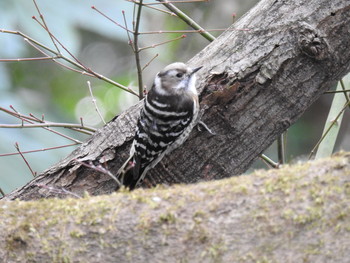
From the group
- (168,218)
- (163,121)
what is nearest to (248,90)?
(163,121)

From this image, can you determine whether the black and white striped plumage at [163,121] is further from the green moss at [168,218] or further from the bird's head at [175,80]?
the green moss at [168,218]

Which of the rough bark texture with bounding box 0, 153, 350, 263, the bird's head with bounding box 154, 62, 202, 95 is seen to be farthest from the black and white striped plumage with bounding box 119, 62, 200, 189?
the rough bark texture with bounding box 0, 153, 350, 263

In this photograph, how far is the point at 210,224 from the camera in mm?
1560

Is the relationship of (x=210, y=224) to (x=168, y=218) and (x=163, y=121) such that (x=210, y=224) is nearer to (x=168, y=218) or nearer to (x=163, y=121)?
(x=168, y=218)

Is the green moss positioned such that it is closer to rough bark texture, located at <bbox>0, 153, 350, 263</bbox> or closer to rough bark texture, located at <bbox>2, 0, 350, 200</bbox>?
rough bark texture, located at <bbox>0, 153, 350, 263</bbox>

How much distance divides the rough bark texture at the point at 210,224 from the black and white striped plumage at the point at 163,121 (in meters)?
1.07

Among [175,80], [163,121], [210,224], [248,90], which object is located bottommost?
[210,224]

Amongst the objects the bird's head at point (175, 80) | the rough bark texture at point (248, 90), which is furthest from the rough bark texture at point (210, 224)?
the bird's head at point (175, 80)

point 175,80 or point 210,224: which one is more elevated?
point 175,80

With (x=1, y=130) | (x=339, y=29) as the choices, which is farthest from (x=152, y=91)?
(x=339, y=29)

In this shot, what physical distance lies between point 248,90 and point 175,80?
73cm

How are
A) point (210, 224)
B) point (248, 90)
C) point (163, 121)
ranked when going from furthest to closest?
point (163, 121) → point (248, 90) → point (210, 224)

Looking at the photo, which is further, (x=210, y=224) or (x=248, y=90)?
(x=248, y=90)

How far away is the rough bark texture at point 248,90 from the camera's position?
8.60 feet
